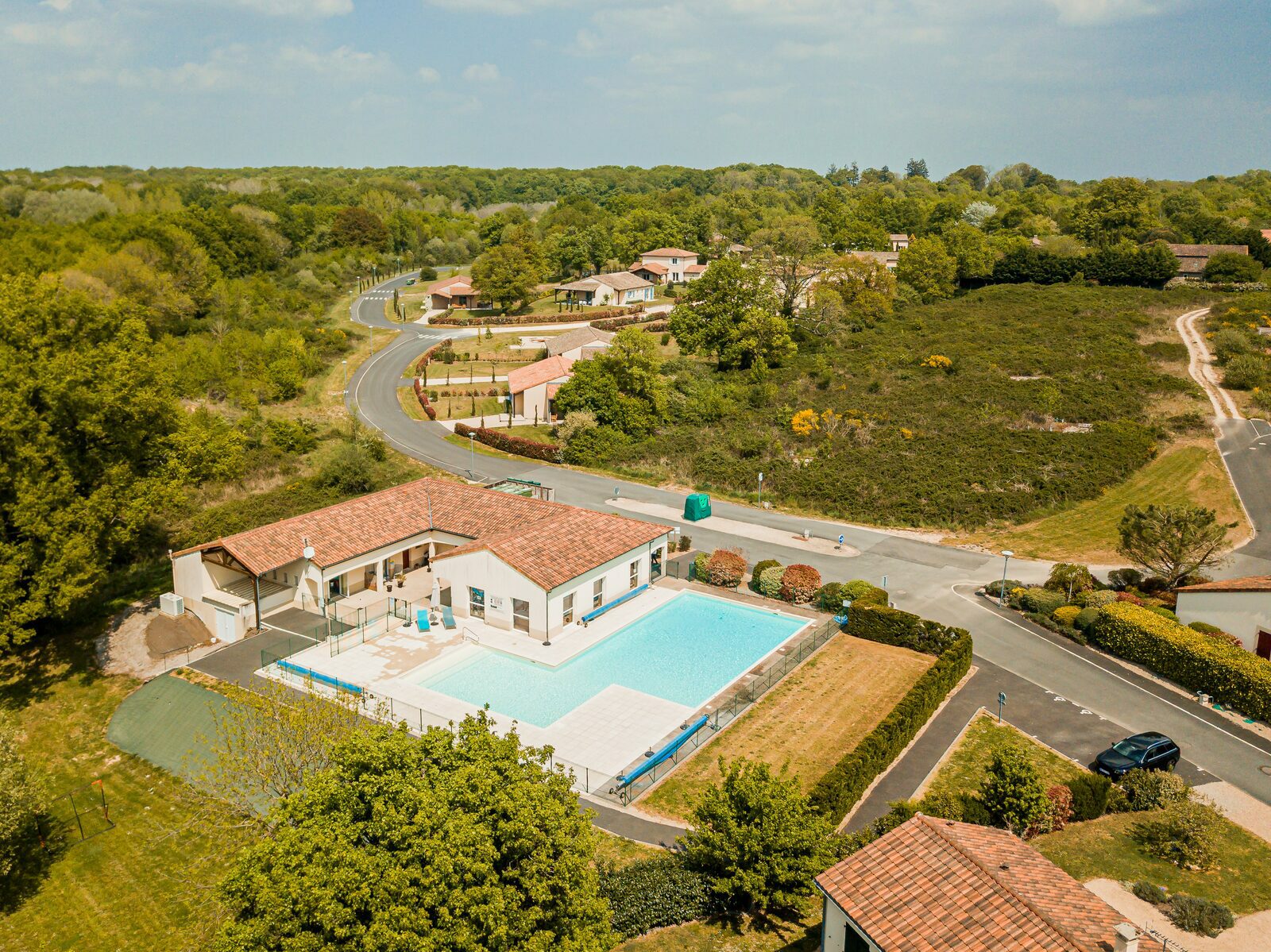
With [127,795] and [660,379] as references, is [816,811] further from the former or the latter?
[660,379]

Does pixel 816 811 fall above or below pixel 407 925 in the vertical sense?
below

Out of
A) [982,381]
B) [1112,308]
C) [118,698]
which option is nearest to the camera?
[118,698]

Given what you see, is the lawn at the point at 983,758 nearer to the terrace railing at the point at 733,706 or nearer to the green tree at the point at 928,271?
the terrace railing at the point at 733,706

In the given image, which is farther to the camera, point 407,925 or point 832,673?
point 832,673

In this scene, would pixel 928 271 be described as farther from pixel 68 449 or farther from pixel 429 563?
pixel 68 449

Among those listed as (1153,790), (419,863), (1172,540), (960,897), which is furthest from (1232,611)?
(419,863)

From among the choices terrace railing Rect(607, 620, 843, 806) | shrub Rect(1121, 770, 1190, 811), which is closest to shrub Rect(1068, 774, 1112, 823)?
shrub Rect(1121, 770, 1190, 811)

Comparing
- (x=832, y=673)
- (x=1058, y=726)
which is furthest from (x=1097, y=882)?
(x=832, y=673)

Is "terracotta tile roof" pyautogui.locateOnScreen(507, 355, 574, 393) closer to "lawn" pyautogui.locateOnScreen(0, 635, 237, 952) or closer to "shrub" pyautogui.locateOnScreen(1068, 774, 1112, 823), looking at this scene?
"lawn" pyautogui.locateOnScreen(0, 635, 237, 952)
